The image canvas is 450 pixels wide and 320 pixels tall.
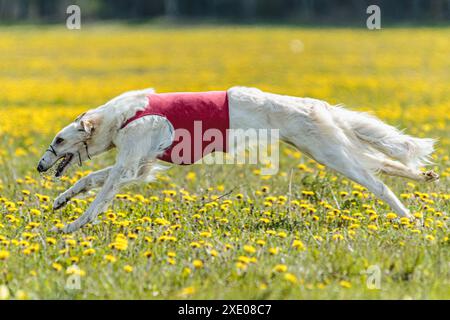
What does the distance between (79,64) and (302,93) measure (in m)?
11.0

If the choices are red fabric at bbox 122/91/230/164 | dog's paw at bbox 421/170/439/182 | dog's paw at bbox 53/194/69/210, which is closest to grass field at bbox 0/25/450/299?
dog's paw at bbox 53/194/69/210

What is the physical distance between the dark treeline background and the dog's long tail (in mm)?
45033

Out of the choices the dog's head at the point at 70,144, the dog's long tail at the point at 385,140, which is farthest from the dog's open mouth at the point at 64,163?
the dog's long tail at the point at 385,140

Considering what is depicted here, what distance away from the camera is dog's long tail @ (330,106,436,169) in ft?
20.6

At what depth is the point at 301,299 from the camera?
4273mm

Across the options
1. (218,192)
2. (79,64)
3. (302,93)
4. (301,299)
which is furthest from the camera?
(79,64)

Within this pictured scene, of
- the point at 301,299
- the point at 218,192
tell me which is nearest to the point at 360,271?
the point at 301,299

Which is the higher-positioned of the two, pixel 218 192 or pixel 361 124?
pixel 361 124

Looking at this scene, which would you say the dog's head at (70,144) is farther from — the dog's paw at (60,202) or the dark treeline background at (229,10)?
the dark treeline background at (229,10)

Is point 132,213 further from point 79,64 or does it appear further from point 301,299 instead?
point 79,64

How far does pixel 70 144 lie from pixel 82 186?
0.36m

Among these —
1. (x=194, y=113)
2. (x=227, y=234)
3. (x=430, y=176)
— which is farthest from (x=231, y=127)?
(x=430, y=176)

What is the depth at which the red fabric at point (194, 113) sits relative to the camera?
6020 millimetres

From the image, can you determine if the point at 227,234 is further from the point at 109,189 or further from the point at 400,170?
the point at 400,170
